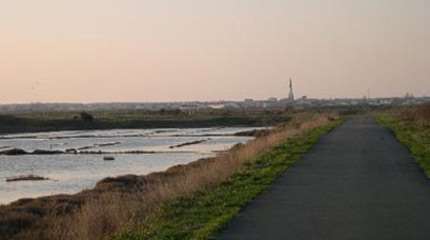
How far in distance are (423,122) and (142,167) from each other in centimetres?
2503

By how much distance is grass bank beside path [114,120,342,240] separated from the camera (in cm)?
1213

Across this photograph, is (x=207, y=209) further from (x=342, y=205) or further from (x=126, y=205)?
(x=126, y=205)

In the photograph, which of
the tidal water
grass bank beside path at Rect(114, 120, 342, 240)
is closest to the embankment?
grass bank beside path at Rect(114, 120, 342, 240)

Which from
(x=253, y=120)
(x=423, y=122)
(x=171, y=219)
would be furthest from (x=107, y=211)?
(x=253, y=120)

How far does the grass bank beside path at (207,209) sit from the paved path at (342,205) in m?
0.30

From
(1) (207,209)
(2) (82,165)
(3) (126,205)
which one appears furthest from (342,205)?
(2) (82,165)

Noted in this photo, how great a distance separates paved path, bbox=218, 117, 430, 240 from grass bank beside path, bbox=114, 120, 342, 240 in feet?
0.97

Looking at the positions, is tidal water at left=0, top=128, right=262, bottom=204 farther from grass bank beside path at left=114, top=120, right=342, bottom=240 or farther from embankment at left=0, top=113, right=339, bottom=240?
grass bank beside path at left=114, top=120, right=342, bottom=240

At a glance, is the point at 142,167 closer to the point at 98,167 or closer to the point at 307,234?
the point at 98,167

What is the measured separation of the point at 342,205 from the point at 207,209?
8.32 ft

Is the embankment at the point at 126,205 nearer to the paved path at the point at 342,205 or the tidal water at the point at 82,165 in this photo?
the paved path at the point at 342,205

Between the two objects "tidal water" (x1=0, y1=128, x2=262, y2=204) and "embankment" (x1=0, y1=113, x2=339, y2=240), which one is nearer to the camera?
"embankment" (x1=0, y1=113, x2=339, y2=240)

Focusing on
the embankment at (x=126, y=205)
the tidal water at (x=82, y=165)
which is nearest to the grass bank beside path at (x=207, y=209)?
the embankment at (x=126, y=205)

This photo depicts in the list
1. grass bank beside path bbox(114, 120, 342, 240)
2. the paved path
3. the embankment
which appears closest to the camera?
the paved path
